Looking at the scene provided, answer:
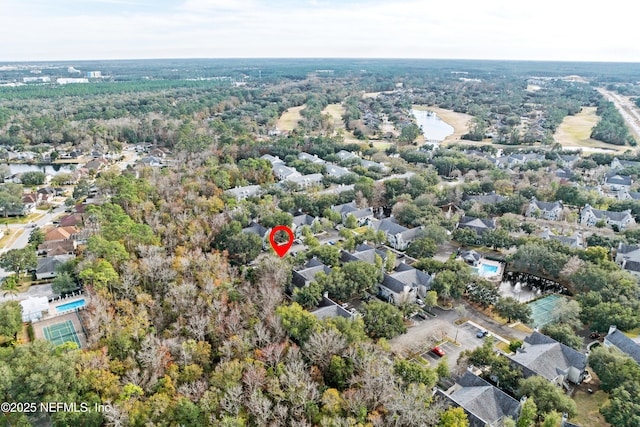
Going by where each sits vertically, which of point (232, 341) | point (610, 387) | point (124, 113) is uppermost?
point (124, 113)

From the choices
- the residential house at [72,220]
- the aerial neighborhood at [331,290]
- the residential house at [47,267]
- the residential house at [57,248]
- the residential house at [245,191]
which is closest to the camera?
the aerial neighborhood at [331,290]

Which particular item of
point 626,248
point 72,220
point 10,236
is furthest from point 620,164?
point 10,236

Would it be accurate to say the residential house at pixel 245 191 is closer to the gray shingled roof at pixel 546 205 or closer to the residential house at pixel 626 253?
the gray shingled roof at pixel 546 205

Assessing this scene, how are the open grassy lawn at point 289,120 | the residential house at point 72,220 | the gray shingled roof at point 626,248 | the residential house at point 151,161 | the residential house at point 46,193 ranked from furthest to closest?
the open grassy lawn at point 289,120, the residential house at point 151,161, the residential house at point 46,193, the residential house at point 72,220, the gray shingled roof at point 626,248

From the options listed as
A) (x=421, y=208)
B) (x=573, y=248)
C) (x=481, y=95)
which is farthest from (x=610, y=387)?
(x=481, y=95)

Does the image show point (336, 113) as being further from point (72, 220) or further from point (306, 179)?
point (72, 220)

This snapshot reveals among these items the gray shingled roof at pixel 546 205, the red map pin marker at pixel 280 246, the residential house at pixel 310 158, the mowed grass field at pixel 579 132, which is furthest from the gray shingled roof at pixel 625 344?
the mowed grass field at pixel 579 132

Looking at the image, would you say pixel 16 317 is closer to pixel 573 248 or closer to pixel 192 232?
pixel 192 232
